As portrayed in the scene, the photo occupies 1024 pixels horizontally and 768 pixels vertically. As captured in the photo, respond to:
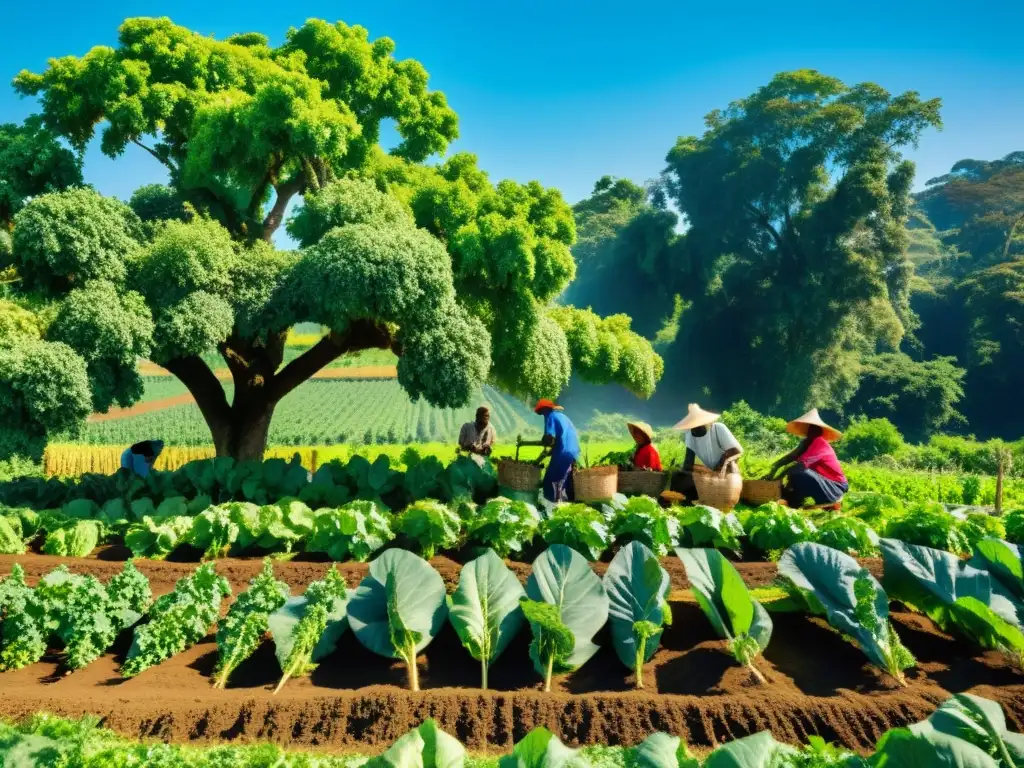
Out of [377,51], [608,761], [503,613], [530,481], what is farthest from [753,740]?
[377,51]

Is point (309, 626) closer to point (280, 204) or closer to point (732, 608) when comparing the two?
point (732, 608)

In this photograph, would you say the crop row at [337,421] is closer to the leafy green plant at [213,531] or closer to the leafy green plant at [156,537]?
the leafy green plant at [156,537]

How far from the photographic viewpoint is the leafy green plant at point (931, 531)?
23.3ft

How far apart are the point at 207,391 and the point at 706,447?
29.2 ft

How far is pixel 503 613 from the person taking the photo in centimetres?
536

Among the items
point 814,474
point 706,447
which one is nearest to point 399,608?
point 706,447

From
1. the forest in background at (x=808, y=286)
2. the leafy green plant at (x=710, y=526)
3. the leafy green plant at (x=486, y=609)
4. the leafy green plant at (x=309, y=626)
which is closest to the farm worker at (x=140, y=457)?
the leafy green plant at (x=309, y=626)

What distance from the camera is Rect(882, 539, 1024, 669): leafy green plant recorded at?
527 centimetres

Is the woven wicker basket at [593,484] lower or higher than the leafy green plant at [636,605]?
higher

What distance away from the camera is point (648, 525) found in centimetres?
708

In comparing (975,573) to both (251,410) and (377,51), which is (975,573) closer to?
(251,410)

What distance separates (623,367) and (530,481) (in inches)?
308

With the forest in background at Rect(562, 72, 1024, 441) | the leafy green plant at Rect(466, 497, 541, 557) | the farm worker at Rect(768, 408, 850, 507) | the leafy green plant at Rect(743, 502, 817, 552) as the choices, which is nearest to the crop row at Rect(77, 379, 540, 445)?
the forest in background at Rect(562, 72, 1024, 441)

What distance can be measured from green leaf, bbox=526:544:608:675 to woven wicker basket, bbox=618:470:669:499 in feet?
11.4
